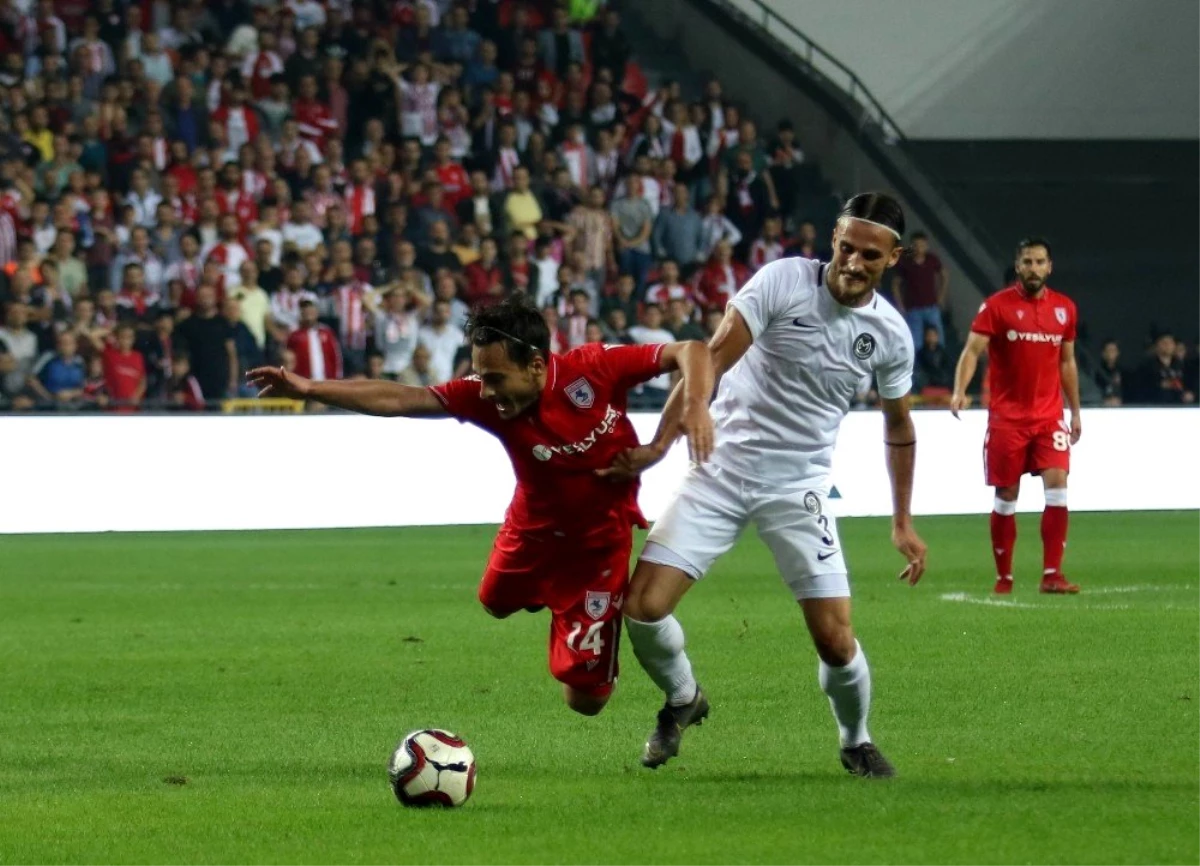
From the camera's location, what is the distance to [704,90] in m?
26.1

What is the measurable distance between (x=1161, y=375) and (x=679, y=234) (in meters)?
5.36

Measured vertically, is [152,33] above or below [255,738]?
above

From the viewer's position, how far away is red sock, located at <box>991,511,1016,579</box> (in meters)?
12.7

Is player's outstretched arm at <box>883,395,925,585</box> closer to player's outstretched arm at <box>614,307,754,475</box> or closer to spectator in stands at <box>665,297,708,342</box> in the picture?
player's outstretched arm at <box>614,307,754,475</box>

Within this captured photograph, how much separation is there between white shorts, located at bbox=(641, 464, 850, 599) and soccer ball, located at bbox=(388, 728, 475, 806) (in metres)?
1.02

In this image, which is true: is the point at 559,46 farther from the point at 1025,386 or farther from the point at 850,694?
the point at 850,694

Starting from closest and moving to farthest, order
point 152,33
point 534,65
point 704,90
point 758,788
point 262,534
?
point 758,788 < point 262,534 < point 152,33 < point 534,65 < point 704,90

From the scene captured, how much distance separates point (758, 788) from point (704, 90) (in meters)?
20.3

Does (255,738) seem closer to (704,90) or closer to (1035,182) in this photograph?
(704,90)

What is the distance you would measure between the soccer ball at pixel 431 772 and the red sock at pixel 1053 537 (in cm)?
713

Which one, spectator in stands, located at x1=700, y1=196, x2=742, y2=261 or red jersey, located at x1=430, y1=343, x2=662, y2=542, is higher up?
red jersey, located at x1=430, y1=343, x2=662, y2=542

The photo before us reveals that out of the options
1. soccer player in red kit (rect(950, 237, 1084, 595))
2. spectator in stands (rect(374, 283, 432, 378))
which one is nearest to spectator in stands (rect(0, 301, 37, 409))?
spectator in stands (rect(374, 283, 432, 378))

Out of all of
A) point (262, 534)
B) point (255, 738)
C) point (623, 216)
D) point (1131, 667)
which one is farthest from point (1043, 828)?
point (623, 216)

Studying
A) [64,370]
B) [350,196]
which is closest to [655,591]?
[64,370]
